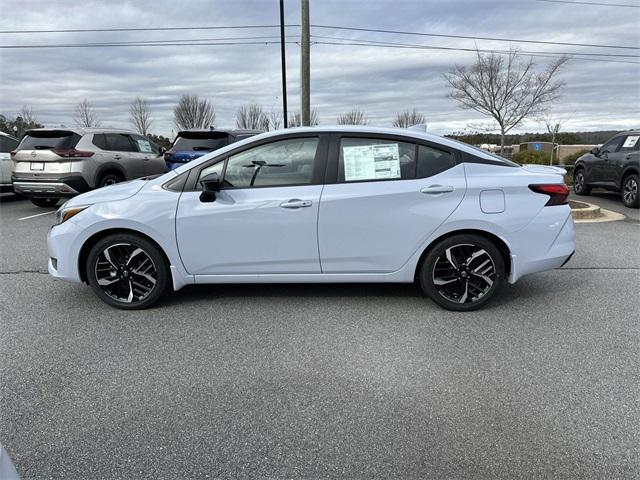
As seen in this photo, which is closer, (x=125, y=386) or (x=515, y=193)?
(x=125, y=386)

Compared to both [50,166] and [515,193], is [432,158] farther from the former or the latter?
[50,166]

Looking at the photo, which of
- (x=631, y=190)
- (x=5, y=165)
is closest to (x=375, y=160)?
(x=631, y=190)

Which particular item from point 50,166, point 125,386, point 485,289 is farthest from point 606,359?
point 50,166

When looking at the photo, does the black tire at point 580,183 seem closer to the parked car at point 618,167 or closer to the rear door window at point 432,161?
Result: the parked car at point 618,167

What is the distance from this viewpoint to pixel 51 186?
950cm

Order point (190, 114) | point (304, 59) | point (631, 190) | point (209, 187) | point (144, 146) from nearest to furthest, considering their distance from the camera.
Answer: point (209, 187) < point (631, 190) < point (144, 146) < point (304, 59) < point (190, 114)

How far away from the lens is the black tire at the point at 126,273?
4.21 metres

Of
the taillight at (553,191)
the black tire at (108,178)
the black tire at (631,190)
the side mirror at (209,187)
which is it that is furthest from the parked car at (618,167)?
the black tire at (108,178)

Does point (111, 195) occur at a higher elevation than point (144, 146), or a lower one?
lower

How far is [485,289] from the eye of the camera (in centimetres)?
421

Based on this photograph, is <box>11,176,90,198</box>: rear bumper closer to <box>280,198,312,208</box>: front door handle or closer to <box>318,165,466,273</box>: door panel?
<box>280,198,312,208</box>: front door handle

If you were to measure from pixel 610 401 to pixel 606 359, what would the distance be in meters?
0.61

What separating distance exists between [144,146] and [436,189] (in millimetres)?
9188

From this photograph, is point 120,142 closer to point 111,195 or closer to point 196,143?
point 196,143
